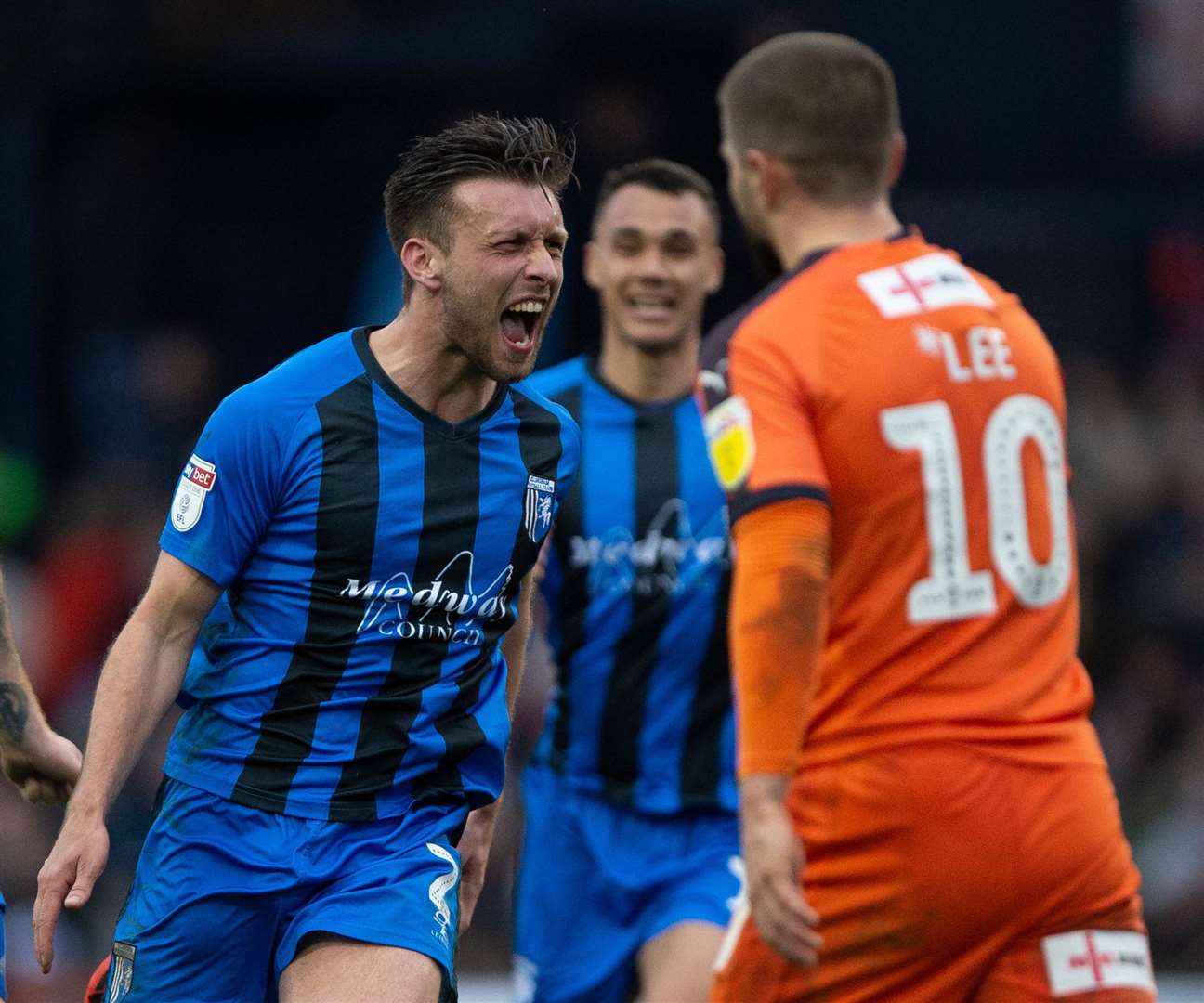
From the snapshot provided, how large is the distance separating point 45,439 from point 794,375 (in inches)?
329

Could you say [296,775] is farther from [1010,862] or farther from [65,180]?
[65,180]

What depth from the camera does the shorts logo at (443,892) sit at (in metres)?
4.26

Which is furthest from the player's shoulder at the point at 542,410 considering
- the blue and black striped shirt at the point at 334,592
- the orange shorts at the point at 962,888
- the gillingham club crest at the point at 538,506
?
the orange shorts at the point at 962,888

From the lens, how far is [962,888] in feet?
11.5

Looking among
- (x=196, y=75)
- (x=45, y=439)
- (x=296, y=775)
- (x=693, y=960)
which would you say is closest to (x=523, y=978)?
(x=693, y=960)

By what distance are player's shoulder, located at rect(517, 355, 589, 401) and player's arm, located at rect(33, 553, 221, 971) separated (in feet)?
6.73

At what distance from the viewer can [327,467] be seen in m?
4.29

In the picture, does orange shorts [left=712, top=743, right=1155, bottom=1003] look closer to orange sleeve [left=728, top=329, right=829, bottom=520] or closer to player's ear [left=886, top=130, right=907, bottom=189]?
orange sleeve [left=728, top=329, right=829, bottom=520]

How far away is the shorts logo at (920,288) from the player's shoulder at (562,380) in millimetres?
2418

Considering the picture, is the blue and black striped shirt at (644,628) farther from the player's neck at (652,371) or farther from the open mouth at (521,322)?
the open mouth at (521,322)

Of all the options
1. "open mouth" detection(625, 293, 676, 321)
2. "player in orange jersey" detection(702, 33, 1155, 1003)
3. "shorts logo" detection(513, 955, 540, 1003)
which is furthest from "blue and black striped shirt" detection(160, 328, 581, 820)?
"open mouth" detection(625, 293, 676, 321)

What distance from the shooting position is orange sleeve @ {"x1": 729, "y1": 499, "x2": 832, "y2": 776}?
11.4 feet

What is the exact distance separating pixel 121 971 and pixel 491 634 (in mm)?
1029

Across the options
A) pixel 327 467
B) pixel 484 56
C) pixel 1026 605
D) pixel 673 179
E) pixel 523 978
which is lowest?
pixel 523 978
